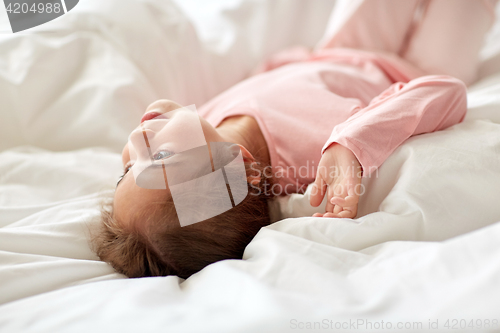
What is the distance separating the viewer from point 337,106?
2.85 feet

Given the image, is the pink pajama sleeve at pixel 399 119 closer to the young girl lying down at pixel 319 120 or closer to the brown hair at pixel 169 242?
the young girl lying down at pixel 319 120

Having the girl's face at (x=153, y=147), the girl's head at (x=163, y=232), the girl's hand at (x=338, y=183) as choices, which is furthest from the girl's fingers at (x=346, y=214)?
the girl's face at (x=153, y=147)

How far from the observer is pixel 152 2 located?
115 centimetres

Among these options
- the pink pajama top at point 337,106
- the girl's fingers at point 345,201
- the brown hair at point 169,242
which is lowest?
the brown hair at point 169,242

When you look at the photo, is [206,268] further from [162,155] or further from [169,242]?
[162,155]

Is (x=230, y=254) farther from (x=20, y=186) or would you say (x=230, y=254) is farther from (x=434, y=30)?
(x=434, y=30)

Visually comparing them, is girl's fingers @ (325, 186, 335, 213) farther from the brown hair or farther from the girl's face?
the girl's face

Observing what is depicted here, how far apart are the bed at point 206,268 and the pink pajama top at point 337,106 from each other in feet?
0.15

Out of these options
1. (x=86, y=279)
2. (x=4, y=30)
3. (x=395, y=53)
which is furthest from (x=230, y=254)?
(x=395, y=53)

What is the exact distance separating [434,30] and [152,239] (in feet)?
3.35

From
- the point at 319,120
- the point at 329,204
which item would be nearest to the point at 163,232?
the point at 329,204

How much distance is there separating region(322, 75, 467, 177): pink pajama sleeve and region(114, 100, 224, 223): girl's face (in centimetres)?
25

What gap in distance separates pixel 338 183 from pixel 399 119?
0.56 feet

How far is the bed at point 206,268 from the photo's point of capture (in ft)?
1.47
